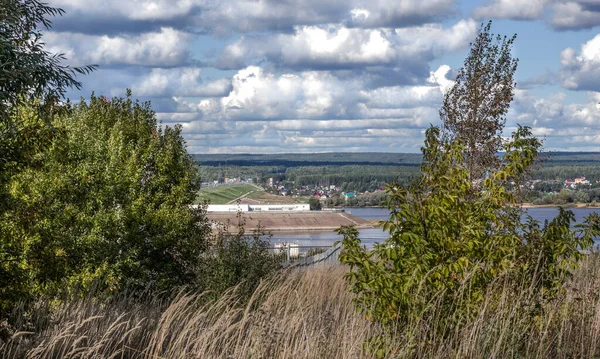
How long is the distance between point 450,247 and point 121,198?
14465 millimetres

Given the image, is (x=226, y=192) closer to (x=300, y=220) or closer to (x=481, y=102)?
(x=300, y=220)

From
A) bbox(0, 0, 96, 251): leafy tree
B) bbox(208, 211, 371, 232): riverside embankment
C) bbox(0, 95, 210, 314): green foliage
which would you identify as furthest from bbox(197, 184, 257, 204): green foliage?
bbox(0, 0, 96, 251): leafy tree

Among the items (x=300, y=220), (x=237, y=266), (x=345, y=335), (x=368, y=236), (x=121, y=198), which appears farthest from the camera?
(x=300, y=220)

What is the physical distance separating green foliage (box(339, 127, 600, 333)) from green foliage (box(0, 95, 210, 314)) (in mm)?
8112

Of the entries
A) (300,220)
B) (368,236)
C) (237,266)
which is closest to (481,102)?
(237,266)

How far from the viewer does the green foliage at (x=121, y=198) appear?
702 inches

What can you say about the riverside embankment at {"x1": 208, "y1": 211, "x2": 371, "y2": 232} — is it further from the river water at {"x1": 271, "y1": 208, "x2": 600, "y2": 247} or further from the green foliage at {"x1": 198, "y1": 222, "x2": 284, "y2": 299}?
the green foliage at {"x1": 198, "y1": 222, "x2": 284, "y2": 299}

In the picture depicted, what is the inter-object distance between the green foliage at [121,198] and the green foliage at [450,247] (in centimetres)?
811

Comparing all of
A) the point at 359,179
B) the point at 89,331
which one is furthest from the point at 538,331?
the point at 359,179

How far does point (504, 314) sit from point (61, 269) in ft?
20.8

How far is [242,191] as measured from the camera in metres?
152

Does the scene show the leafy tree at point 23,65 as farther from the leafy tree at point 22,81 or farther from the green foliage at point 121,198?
the green foliage at point 121,198

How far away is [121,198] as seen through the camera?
2020 cm

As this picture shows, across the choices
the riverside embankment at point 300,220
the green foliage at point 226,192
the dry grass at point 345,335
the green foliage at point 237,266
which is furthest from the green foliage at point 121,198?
the green foliage at point 226,192
